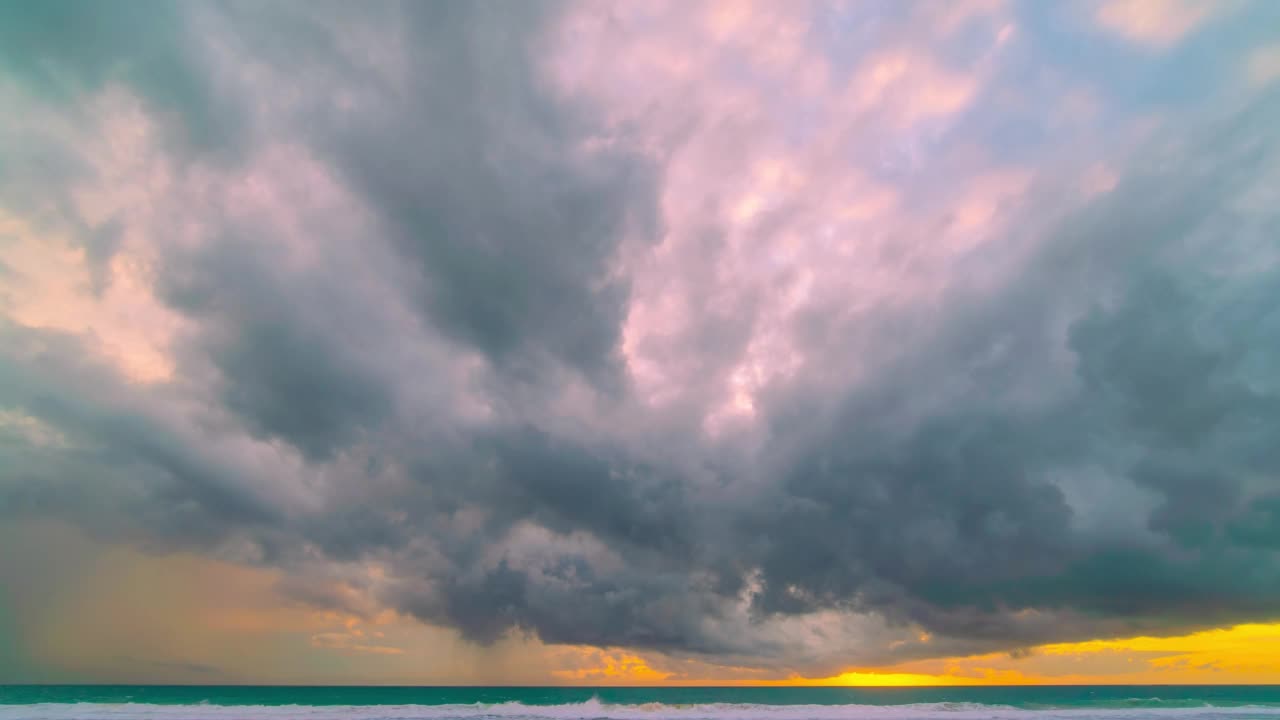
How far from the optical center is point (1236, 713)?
199 feet

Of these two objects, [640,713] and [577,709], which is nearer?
[640,713]

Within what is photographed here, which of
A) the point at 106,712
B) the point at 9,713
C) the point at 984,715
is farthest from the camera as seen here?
the point at 984,715

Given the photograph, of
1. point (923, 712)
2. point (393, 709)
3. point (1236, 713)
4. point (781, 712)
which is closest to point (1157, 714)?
point (1236, 713)

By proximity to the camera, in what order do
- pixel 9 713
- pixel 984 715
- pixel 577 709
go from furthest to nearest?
pixel 577 709 → pixel 984 715 → pixel 9 713

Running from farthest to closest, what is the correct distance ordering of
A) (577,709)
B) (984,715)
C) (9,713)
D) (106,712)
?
(577,709) → (984,715) → (106,712) → (9,713)

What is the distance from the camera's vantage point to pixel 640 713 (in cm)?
5788

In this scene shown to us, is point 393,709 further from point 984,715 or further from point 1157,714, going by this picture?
point 1157,714

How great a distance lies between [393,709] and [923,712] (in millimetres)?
46736

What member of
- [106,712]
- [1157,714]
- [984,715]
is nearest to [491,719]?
[106,712]

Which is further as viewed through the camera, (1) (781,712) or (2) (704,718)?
(1) (781,712)

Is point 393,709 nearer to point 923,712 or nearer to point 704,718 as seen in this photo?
point 704,718

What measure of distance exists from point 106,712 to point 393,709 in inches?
864

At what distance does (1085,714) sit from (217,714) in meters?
73.4

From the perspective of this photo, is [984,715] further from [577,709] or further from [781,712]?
[577,709]
